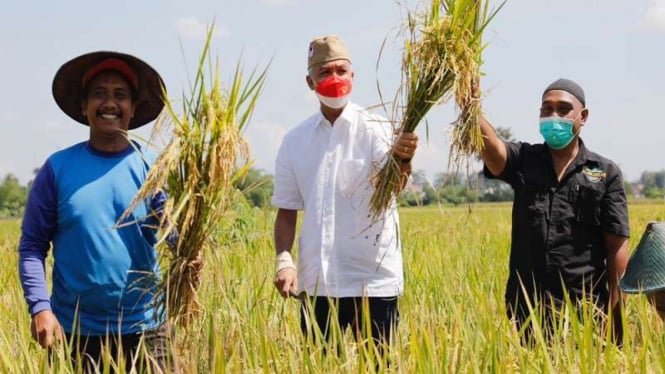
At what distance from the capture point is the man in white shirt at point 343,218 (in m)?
2.83

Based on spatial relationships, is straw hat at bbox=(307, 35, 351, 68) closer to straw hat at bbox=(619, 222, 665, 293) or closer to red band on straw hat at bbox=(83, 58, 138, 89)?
red band on straw hat at bbox=(83, 58, 138, 89)

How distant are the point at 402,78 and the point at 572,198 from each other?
3.53 ft

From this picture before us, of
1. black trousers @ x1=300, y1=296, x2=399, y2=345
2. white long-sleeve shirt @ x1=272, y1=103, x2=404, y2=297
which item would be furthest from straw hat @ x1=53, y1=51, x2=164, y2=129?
black trousers @ x1=300, y1=296, x2=399, y2=345

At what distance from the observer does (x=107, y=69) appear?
101 inches

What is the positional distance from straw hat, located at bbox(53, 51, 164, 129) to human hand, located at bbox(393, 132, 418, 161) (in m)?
0.73

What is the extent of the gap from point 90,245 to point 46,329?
0.26 meters

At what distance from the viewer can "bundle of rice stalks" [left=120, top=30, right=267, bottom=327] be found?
2.07 meters

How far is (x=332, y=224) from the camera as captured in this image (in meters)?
2.88

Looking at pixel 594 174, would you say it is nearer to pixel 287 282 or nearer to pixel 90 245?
pixel 287 282

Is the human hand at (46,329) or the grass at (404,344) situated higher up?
the human hand at (46,329)

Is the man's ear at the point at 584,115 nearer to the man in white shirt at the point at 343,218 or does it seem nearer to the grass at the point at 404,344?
the grass at the point at 404,344

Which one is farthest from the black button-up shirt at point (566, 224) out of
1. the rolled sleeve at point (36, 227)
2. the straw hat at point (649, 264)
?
the rolled sleeve at point (36, 227)

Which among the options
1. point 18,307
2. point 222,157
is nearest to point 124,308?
point 222,157

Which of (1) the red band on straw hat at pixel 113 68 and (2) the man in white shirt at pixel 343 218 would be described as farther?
(2) the man in white shirt at pixel 343 218
